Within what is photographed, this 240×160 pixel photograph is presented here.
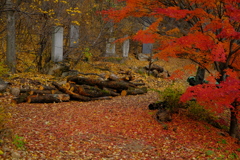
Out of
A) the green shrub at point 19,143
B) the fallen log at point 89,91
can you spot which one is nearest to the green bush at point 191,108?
the fallen log at point 89,91

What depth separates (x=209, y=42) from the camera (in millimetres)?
6324

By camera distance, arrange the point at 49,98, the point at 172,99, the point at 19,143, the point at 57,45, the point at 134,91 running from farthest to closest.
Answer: the point at 57,45 → the point at 134,91 → the point at 49,98 → the point at 172,99 → the point at 19,143

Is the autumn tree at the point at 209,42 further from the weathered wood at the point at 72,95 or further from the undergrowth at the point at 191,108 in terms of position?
the weathered wood at the point at 72,95

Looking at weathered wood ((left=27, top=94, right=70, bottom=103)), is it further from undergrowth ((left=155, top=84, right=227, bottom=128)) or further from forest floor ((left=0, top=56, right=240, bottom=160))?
undergrowth ((left=155, top=84, right=227, bottom=128))

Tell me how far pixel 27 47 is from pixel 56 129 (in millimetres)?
10904

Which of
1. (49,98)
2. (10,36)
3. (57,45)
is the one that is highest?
(10,36)

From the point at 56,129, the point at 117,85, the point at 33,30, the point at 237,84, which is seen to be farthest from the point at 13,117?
the point at 33,30

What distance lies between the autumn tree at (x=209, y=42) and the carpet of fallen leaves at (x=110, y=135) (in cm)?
102

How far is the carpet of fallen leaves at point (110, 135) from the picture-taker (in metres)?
5.29

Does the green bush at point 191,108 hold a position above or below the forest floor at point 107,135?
above

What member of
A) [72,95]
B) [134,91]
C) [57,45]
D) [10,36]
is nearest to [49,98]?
[72,95]

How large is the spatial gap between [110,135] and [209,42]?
352cm

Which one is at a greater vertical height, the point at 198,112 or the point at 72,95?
the point at 198,112

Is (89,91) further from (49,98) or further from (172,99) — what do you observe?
(172,99)
